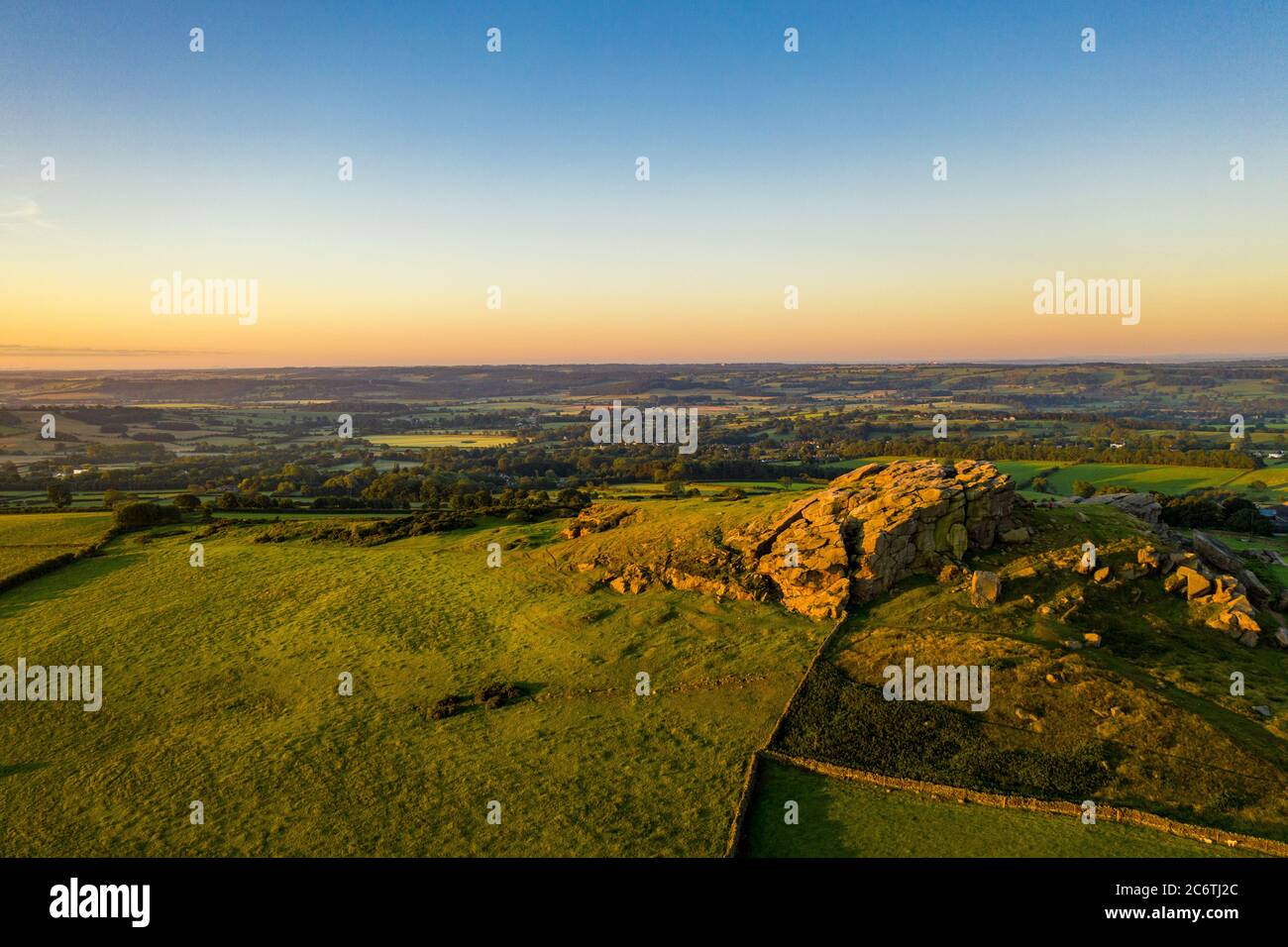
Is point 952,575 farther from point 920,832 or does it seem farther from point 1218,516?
point 1218,516

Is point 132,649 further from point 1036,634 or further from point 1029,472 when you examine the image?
point 1029,472

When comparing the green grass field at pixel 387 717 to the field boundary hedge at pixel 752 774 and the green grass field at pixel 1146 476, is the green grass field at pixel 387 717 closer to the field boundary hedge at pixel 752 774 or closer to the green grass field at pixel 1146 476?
the field boundary hedge at pixel 752 774

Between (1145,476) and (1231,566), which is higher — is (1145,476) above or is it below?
above

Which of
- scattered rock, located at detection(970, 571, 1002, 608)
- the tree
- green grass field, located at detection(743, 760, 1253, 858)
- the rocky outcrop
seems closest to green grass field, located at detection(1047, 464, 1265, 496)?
scattered rock, located at detection(970, 571, 1002, 608)

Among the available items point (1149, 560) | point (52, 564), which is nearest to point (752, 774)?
point (1149, 560)

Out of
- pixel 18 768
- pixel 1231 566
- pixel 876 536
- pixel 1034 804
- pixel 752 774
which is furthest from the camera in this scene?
pixel 1231 566

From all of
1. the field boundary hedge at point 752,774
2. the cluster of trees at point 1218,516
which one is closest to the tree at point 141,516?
the field boundary hedge at point 752,774
